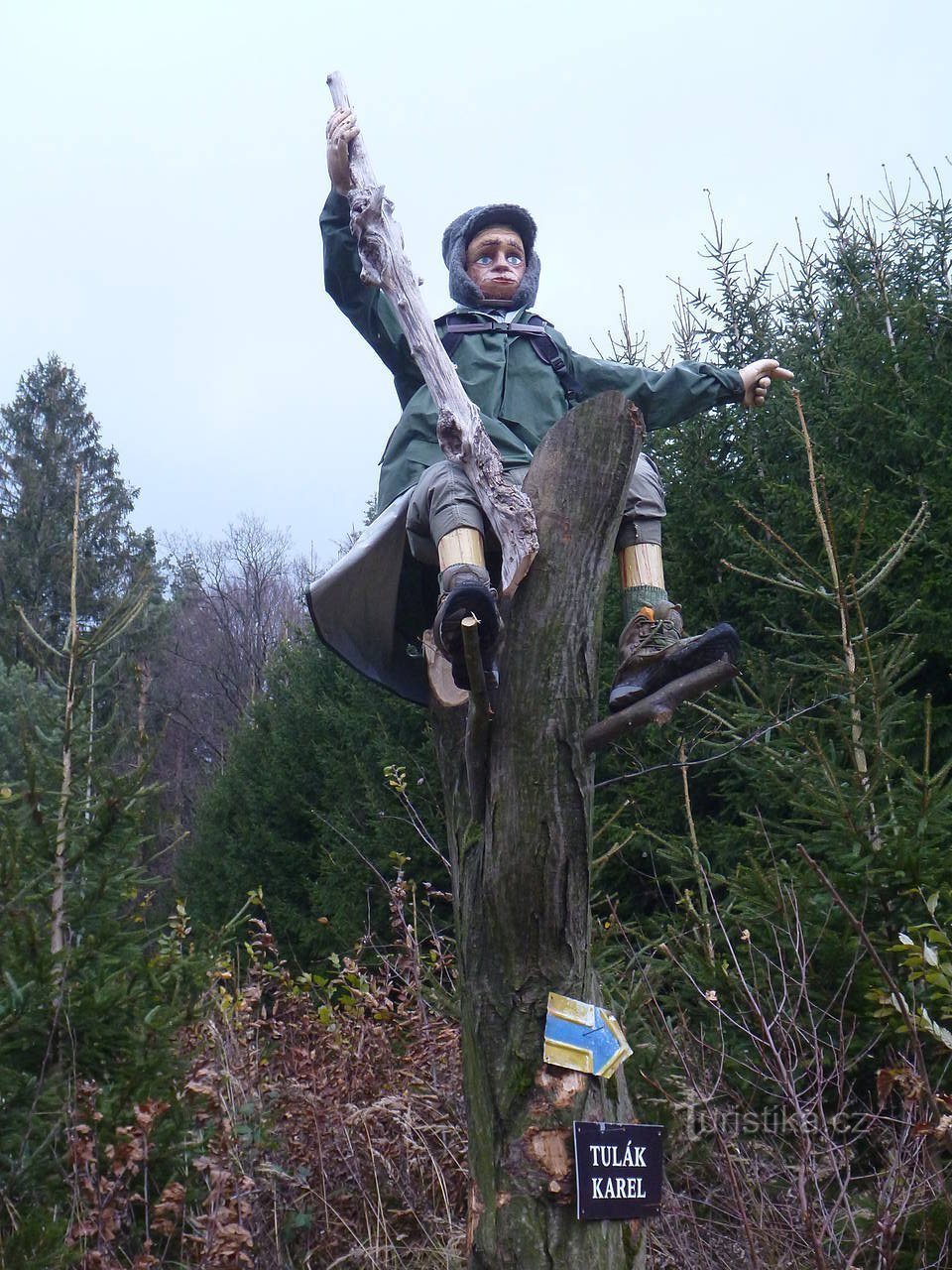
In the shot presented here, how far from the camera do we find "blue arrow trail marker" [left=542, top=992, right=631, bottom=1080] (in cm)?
324

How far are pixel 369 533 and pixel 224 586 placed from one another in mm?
31944

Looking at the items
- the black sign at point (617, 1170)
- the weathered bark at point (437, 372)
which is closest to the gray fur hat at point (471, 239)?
the weathered bark at point (437, 372)

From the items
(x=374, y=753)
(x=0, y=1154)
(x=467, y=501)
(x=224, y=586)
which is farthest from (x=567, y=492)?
(x=224, y=586)

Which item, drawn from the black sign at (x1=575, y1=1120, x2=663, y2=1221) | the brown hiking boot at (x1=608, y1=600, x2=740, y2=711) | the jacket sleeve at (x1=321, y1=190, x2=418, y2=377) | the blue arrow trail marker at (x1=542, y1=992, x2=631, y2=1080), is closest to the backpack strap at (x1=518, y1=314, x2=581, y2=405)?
the jacket sleeve at (x1=321, y1=190, x2=418, y2=377)

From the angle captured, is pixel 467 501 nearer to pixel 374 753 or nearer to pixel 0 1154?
pixel 0 1154

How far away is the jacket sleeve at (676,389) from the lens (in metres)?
4.18

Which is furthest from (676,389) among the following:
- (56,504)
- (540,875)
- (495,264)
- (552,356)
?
(56,504)

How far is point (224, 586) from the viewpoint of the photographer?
3506cm

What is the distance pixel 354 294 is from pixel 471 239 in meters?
0.51

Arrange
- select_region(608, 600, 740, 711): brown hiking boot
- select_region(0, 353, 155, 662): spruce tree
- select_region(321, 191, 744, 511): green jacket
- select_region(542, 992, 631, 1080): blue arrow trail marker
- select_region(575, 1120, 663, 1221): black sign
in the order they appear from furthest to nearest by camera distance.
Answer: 1. select_region(0, 353, 155, 662): spruce tree
2. select_region(321, 191, 744, 511): green jacket
3. select_region(608, 600, 740, 711): brown hiking boot
4. select_region(542, 992, 631, 1080): blue arrow trail marker
5. select_region(575, 1120, 663, 1221): black sign

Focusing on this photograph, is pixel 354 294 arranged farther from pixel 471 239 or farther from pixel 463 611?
pixel 463 611

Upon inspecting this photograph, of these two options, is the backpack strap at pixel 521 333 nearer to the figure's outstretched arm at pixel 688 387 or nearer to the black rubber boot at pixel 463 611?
the figure's outstretched arm at pixel 688 387

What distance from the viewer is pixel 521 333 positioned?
13.9ft

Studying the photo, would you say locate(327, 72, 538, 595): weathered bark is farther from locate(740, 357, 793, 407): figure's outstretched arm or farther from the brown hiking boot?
locate(740, 357, 793, 407): figure's outstretched arm
